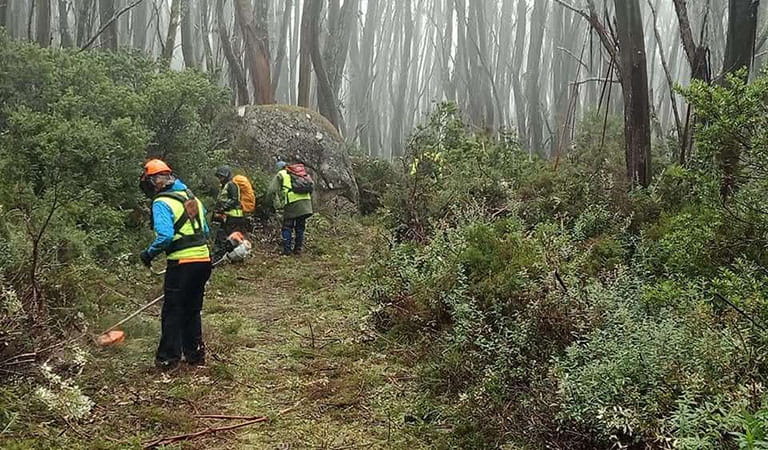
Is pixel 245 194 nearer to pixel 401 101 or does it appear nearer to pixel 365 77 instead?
pixel 401 101

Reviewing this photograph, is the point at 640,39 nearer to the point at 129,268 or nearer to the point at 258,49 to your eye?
the point at 129,268

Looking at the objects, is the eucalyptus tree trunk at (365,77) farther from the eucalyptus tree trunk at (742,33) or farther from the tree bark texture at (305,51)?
the eucalyptus tree trunk at (742,33)

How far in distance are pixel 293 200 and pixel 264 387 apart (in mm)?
5675

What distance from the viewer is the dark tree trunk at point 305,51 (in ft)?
52.3

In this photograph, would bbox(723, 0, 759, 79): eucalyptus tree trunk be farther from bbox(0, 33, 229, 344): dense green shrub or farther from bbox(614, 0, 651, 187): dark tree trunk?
bbox(0, 33, 229, 344): dense green shrub

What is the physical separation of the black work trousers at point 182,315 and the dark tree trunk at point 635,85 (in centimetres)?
464

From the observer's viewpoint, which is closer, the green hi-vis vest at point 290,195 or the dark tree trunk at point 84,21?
the green hi-vis vest at point 290,195

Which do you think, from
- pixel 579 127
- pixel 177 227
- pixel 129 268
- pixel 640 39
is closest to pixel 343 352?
pixel 177 227

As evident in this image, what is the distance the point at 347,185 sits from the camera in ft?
45.7

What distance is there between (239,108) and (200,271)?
8513 mm

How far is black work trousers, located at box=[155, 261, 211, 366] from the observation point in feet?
17.7

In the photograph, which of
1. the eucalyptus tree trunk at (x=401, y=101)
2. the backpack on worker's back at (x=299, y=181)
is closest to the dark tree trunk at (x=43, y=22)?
the backpack on worker's back at (x=299, y=181)

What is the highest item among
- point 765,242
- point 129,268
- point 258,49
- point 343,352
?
point 258,49

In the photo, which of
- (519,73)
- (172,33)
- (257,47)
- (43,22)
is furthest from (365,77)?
(43,22)
